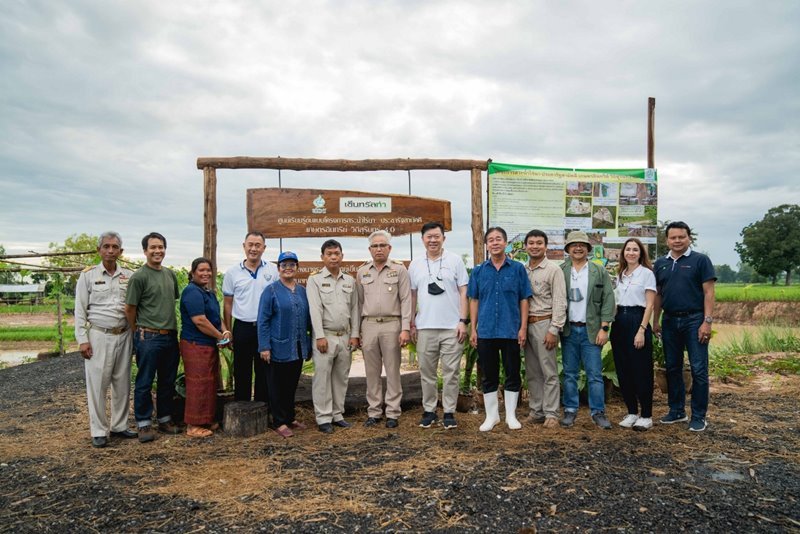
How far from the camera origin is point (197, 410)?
497 centimetres

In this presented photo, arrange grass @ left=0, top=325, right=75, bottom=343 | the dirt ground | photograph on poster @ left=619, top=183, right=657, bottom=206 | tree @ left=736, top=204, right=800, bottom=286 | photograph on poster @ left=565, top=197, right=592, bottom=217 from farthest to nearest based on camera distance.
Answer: tree @ left=736, top=204, right=800, bottom=286
grass @ left=0, top=325, right=75, bottom=343
photograph on poster @ left=619, top=183, right=657, bottom=206
photograph on poster @ left=565, top=197, right=592, bottom=217
the dirt ground

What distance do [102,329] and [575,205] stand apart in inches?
203

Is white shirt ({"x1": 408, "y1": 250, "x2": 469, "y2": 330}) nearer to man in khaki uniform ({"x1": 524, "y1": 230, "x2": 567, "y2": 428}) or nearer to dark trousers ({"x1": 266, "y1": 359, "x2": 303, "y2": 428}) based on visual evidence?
man in khaki uniform ({"x1": 524, "y1": 230, "x2": 567, "y2": 428})

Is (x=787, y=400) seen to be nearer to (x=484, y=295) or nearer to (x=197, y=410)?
(x=484, y=295)

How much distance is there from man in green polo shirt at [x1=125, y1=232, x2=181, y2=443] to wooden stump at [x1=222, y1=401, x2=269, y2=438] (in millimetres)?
618

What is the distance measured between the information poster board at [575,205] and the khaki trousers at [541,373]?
1.51m

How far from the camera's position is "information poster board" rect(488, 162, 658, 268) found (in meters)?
6.36

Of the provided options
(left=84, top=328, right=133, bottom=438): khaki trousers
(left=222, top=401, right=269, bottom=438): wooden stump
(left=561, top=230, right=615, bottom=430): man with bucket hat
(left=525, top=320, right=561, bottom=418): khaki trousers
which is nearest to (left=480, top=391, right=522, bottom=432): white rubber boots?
(left=525, top=320, right=561, bottom=418): khaki trousers

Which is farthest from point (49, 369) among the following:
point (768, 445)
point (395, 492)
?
point (768, 445)

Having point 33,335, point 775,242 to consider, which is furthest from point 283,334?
point 775,242

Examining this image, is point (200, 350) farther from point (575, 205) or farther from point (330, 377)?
point (575, 205)

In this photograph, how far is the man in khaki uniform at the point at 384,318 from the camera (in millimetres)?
5059

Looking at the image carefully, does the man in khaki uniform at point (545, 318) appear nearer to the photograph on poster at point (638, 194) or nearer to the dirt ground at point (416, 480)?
the dirt ground at point (416, 480)

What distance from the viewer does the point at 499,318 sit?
15.9 ft
